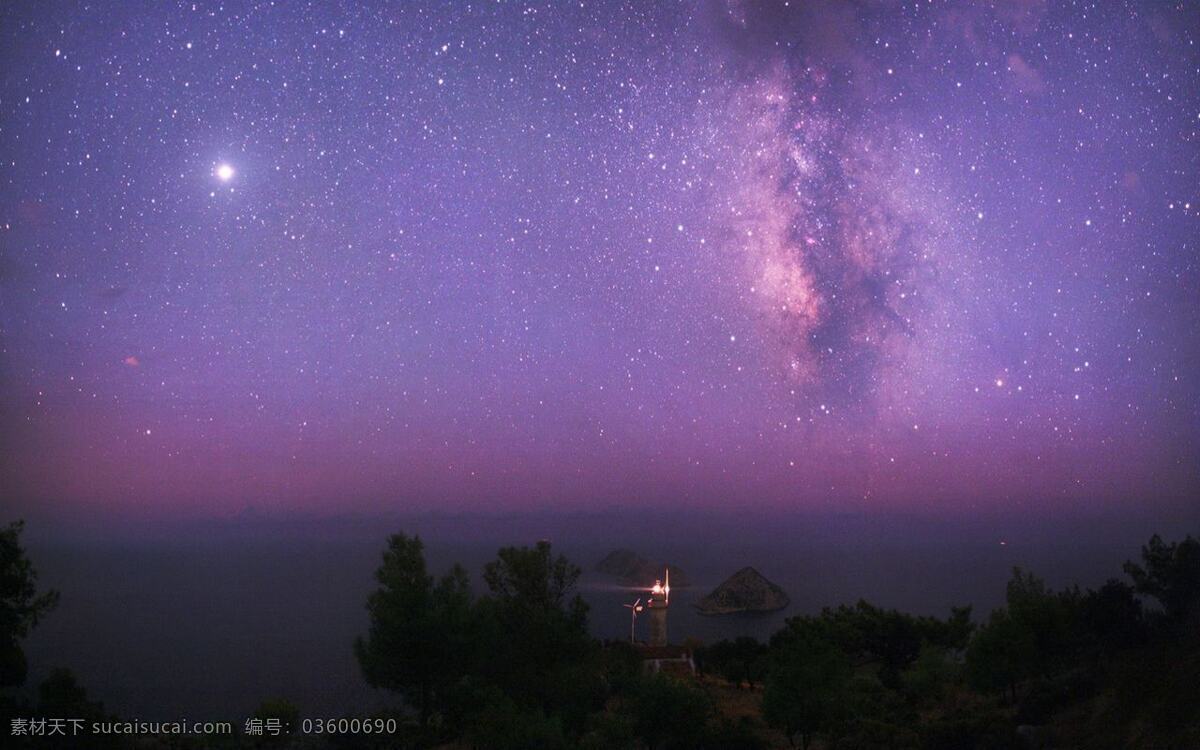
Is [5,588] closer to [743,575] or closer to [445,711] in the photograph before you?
[445,711]

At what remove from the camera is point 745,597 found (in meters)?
42.2

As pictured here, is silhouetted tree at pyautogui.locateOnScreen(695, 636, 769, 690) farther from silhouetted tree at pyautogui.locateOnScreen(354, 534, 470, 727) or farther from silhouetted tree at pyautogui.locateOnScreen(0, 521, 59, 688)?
silhouetted tree at pyautogui.locateOnScreen(0, 521, 59, 688)

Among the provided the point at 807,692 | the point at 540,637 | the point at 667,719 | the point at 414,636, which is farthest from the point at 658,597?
the point at 667,719

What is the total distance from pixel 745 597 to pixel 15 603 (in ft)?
121

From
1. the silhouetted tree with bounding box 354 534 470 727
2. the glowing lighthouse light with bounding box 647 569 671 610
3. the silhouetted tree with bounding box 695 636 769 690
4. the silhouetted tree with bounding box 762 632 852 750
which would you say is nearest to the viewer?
the silhouetted tree with bounding box 762 632 852 750

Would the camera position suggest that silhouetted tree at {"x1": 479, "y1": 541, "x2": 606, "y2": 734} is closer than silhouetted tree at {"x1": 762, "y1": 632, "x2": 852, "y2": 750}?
No

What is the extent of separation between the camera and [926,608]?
219ft

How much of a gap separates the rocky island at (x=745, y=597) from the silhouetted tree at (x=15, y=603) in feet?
117

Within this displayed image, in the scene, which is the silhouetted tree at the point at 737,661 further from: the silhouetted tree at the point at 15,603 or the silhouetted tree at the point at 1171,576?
the silhouetted tree at the point at 15,603

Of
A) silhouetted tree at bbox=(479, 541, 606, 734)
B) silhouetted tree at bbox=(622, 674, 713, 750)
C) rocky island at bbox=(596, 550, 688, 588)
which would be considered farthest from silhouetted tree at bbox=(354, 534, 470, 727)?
rocky island at bbox=(596, 550, 688, 588)

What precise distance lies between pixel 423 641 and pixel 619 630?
140ft

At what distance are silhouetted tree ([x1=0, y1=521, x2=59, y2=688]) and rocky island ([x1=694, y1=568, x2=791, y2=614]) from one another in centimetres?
3572

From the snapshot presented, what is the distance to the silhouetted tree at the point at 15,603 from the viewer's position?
1082cm

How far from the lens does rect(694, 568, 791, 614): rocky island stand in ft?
139
